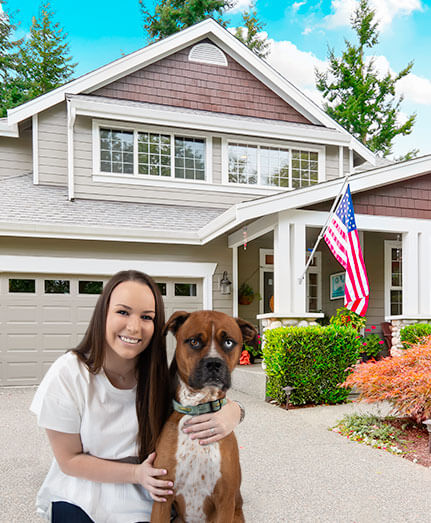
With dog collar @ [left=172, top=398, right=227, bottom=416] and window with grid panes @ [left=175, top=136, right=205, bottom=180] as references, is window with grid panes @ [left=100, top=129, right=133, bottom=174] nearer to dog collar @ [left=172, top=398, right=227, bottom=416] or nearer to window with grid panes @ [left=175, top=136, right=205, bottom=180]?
window with grid panes @ [left=175, top=136, right=205, bottom=180]

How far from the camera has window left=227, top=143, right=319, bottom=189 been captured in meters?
10.4

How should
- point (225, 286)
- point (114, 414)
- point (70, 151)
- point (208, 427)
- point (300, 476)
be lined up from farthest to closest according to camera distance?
1. point (70, 151)
2. point (225, 286)
3. point (300, 476)
4. point (114, 414)
5. point (208, 427)

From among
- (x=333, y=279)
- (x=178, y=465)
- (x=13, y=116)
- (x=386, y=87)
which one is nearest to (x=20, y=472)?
(x=178, y=465)

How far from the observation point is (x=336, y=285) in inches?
426

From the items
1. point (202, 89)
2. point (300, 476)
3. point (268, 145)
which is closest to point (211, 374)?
point (300, 476)

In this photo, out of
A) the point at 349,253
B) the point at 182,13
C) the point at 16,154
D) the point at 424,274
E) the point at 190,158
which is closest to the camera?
the point at 349,253

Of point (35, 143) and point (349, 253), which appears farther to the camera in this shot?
point (35, 143)

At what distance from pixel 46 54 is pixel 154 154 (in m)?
15.2

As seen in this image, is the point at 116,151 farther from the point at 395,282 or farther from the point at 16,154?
the point at 395,282

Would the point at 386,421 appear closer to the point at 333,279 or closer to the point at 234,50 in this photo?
the point at 333,279

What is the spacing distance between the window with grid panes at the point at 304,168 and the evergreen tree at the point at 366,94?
11.9 m

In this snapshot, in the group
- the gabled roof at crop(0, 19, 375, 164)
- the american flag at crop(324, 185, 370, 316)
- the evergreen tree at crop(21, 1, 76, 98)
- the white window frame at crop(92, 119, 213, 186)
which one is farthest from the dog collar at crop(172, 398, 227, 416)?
the evergreen tree at crop(21, 1, 76, 98)

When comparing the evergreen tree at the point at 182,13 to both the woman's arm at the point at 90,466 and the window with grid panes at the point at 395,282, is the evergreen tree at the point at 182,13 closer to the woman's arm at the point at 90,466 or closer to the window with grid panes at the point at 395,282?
the window with grid panes at the point at 395,282

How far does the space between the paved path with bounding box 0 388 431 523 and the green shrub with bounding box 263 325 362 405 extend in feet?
2.07
